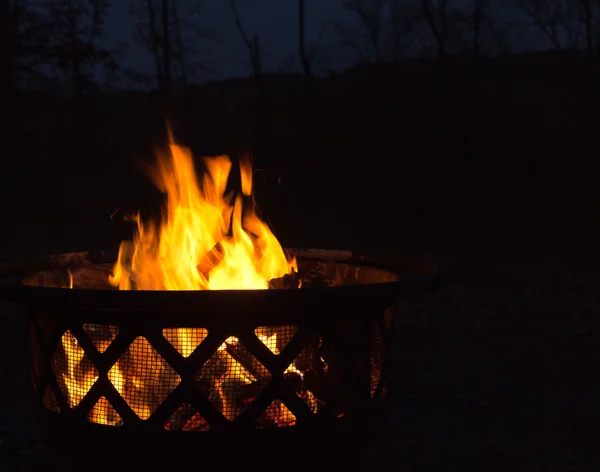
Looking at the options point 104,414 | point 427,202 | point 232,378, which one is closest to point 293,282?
point 232,378

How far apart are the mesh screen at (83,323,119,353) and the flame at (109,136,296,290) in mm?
413

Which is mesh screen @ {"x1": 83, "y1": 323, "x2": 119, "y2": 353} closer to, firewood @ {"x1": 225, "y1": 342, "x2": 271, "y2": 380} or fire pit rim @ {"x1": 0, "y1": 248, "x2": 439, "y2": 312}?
fire pit rim @ {"x1": 0, "y1": 248, "x2": 439, "y2": 312}

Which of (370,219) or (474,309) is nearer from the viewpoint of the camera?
(474,309)

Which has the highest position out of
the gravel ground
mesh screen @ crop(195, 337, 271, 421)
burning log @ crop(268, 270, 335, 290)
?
burning log @ crop(268, 270, 335, 290)

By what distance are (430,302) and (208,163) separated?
4884 mm

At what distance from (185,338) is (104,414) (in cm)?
41

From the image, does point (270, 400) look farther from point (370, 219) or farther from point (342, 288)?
point (370, 219)

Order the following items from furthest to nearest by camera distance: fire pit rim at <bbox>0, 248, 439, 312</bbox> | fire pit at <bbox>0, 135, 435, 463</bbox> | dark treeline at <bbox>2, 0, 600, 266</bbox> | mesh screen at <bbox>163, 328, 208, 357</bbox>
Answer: dark treeline at <bbox>2, 0, 600, 266</bbox>, mesh screen at <bbox>163, 328, 208, 357</bbox>, fire pit at <bbox>0, 135, 435, 463</bbox>, fire pit rim at <bbox>0, 248, 439, 312</bbox>

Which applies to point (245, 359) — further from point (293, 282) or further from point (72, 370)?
point (72, 370)

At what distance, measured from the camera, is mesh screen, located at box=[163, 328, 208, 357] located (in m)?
2.06

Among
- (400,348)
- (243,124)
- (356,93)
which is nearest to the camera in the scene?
(400,348)

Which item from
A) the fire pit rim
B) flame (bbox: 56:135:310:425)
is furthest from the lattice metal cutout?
flame (bbox: 56:135:310:425)

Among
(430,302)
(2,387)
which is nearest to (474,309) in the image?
(430,302)

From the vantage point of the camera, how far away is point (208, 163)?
2764 mm
